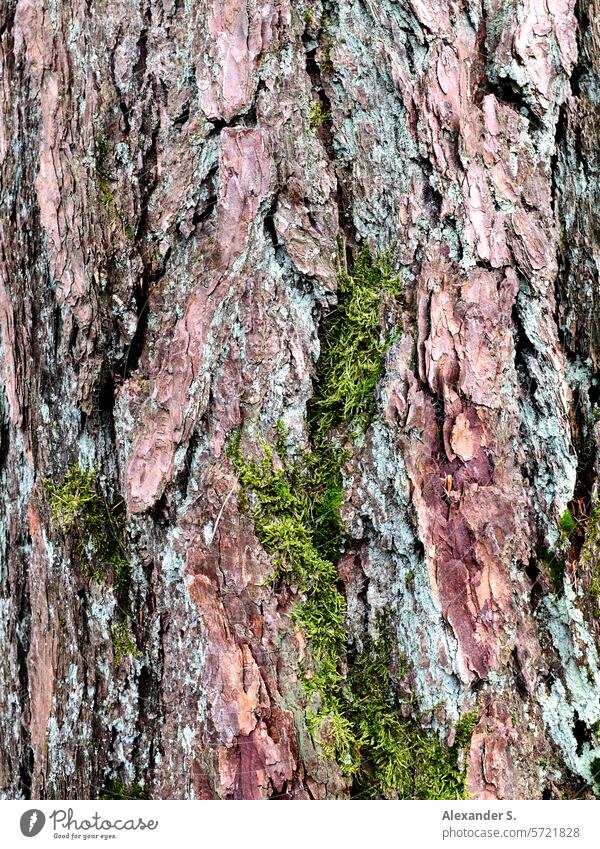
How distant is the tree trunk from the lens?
4.88ft

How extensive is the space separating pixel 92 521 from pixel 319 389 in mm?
637

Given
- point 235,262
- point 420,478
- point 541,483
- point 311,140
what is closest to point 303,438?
point 420,478

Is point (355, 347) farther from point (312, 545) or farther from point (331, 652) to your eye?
point (331, 652)

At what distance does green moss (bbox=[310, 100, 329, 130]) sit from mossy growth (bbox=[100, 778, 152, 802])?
5.30 ft

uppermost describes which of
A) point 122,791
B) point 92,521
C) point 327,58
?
Result: point 327,58

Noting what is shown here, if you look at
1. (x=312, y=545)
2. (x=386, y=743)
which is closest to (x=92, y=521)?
(x=312, y=545)

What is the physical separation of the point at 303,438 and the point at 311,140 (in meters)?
0.69

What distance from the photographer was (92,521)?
1.60m

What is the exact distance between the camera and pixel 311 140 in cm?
153

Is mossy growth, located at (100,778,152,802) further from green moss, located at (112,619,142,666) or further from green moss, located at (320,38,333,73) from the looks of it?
green moss, located at (320,38,333,73)

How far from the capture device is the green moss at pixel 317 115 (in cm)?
154

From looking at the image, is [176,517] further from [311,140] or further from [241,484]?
[311,140]

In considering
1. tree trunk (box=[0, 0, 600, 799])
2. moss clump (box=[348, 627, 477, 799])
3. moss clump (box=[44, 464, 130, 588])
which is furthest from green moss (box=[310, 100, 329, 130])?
moss clump (box=[348, 627, 477, 799])
